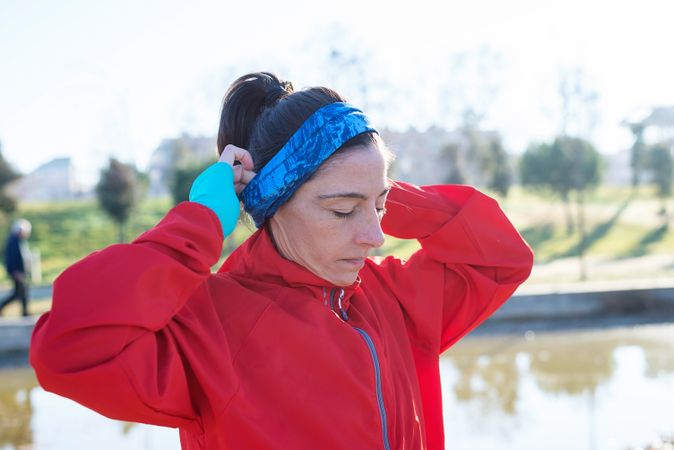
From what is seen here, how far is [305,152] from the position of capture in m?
1.38

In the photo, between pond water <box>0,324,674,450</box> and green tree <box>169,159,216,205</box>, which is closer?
pond water <box>0,324,674,450</box>

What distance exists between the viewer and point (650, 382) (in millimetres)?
6070

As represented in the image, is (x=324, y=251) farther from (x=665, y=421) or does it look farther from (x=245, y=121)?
(x=665, y=421)

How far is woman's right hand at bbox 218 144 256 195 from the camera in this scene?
1.46 m

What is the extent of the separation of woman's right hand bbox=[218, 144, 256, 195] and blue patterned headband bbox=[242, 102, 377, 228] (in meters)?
0.03

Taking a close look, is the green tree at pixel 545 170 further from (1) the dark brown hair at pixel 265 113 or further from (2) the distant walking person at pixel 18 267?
(1) the dark brown hair at pixel 265 113

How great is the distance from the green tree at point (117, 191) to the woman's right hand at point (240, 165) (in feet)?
53.2

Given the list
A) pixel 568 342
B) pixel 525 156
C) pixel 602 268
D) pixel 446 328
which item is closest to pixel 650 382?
pixel 568 342

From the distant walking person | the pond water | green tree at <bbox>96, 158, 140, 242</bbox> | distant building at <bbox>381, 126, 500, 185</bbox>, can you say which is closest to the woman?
the pond water

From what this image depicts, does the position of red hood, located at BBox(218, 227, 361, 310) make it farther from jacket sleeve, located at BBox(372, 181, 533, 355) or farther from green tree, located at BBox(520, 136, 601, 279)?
green tree, located at BBox(520, 136, 601, 279)

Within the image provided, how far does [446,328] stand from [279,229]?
571mm

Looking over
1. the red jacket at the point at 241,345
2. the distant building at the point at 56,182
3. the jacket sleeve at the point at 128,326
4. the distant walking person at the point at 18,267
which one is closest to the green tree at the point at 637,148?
the distant walking person at the point at 18,267

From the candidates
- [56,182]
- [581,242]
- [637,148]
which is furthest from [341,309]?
[56,182]

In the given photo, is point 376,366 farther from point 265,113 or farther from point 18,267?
point 18,267
